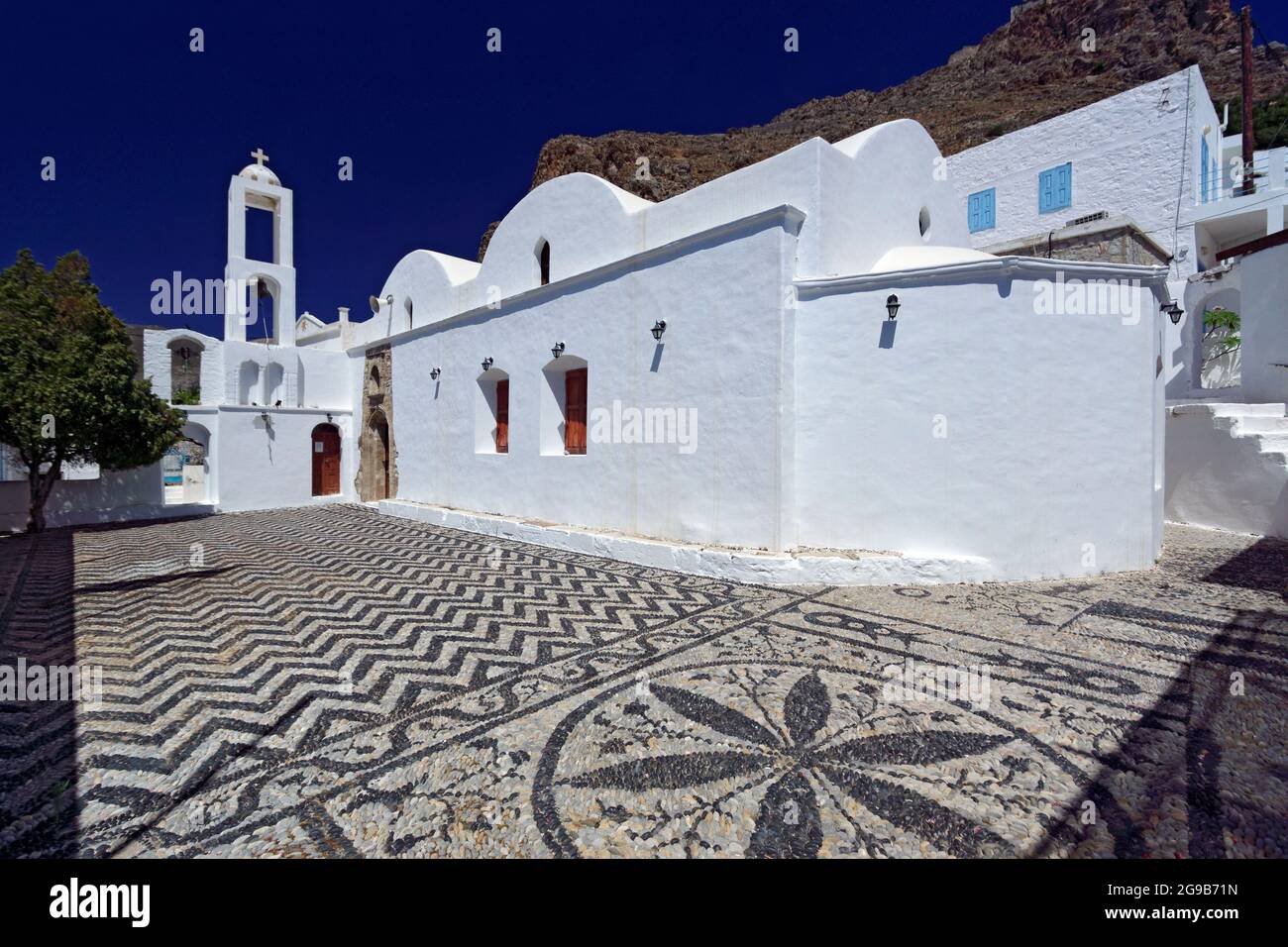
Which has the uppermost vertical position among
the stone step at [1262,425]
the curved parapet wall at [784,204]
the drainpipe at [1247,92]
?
the drainpipe at [1247,92]

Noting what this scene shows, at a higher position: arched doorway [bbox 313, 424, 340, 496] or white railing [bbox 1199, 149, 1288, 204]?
white railing [bbox 1199, 149, 1288, 204]

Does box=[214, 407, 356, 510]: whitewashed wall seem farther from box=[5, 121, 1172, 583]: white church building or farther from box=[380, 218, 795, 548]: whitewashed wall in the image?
box=[5, 121, 1172, 583]: white church building

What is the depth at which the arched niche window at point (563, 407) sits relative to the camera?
9242mm

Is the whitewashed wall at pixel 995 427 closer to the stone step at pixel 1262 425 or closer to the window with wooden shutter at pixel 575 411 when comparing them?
the stone step at pixel 1262 425

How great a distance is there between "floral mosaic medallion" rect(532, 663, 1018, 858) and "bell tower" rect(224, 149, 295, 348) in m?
16.7

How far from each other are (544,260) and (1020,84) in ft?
113

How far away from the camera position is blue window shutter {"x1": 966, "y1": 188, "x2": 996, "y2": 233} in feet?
50.0

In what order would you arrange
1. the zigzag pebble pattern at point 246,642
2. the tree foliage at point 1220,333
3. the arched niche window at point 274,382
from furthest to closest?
the arched niche window at point 274,382 → the tree foliage at point 1220,333 → the zigzag pebble pattern at point 246,642

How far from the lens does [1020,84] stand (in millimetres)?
30359

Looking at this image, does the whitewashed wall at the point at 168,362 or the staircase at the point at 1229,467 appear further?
the whitewashed wall at the point at 168,362

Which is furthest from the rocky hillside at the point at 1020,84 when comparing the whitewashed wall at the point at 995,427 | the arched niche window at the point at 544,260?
the whitewashed wall at the point at 995,427

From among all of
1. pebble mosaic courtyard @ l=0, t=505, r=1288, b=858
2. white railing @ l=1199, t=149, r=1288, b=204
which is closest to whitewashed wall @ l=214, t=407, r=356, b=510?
pebble mosaic courtyard @ l=0, t=505, r=1288, b=858

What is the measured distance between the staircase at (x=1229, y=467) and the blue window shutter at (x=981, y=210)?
8238 mm
